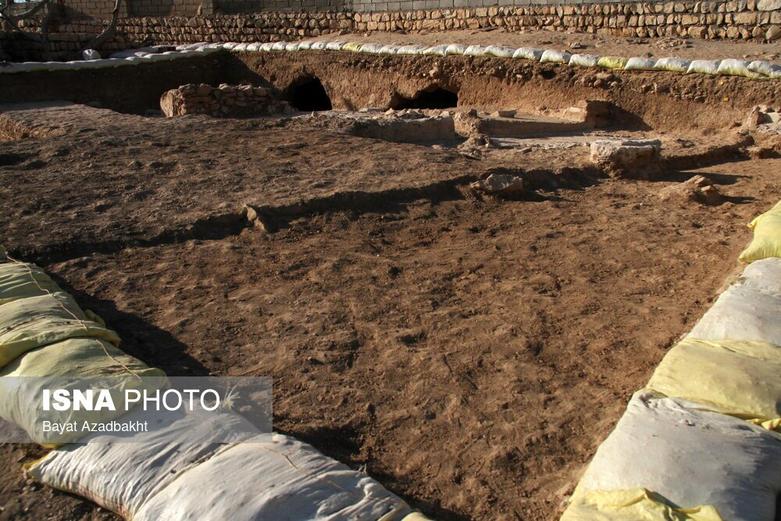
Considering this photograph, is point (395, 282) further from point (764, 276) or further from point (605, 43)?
point (605, 43)

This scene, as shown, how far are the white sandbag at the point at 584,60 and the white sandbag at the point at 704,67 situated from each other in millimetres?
1370

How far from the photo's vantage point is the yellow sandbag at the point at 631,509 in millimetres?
2285

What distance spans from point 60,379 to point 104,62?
12.7 metres

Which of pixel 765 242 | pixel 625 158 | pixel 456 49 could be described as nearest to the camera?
pixel 765 242

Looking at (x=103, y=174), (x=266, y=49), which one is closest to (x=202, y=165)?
(x=103, y=174)

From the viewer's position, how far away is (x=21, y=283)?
4145 millimetres

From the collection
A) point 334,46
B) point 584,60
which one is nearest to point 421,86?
point 334,46

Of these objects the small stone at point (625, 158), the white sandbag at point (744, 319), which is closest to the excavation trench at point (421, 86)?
the small stone at point (625, 158)

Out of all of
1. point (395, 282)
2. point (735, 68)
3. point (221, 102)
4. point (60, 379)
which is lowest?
point (395, 282)

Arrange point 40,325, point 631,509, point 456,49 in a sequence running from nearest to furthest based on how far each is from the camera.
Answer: point 631,509
point 40,325
point 456,49

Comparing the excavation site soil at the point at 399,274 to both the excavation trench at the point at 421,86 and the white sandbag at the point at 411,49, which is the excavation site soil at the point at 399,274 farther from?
the white sandbag at the point at 411,49

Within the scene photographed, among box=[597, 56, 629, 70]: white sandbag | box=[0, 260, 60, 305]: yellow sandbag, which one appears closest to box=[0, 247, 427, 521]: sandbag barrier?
box=[0, 260, 60, 305]: yellow sandbag

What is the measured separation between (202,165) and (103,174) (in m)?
0.91

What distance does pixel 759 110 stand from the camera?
912 centimetres
